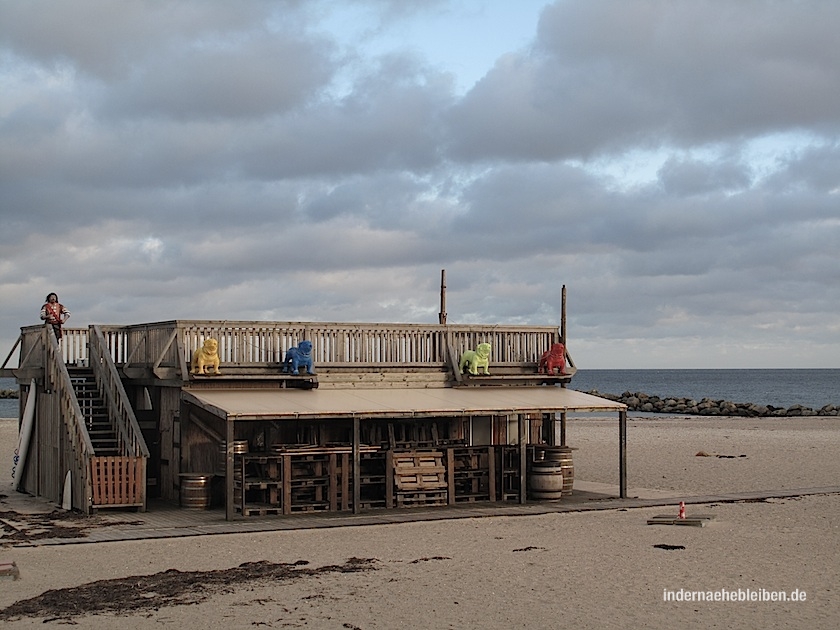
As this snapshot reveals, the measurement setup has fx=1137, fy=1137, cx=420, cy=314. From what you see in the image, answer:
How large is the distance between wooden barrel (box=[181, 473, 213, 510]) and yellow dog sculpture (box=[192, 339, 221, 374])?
1946 millimetres

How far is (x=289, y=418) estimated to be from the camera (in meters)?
19.5

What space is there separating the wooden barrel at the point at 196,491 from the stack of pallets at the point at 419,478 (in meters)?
3.50

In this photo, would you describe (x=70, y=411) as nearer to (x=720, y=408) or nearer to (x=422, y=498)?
(x=422, y=498)

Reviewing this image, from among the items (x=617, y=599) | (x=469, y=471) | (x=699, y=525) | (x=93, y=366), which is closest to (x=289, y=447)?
(x=469, y=471)

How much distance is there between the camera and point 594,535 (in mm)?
17750

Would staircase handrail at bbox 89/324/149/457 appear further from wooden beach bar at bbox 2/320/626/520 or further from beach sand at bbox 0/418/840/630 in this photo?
beach sand at bbox 0/418/840/630

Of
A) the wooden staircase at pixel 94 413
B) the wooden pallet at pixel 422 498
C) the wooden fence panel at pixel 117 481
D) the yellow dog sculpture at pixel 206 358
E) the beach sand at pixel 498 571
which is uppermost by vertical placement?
the yellow dog sculpture at pixel 206 358

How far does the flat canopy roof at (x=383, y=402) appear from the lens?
64.2 feet

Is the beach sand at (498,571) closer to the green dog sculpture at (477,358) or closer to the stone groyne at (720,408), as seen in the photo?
the green dog sculpture at (477,358)

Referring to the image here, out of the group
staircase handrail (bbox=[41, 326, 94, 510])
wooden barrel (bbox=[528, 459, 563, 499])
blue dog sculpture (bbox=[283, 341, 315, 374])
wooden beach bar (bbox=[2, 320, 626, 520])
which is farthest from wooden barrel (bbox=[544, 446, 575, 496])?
staircase handrail (bbox=[41, 326, 94, 510])

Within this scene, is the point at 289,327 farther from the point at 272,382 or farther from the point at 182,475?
the point at 182,475

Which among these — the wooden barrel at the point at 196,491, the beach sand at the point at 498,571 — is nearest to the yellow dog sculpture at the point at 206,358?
the wooden barrel at the point at 196,491

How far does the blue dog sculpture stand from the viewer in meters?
22.1

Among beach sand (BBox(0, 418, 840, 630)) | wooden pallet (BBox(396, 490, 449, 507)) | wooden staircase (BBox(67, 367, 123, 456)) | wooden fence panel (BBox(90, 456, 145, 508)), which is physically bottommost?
beach sand (BBox(0, 418, 840, 630))
